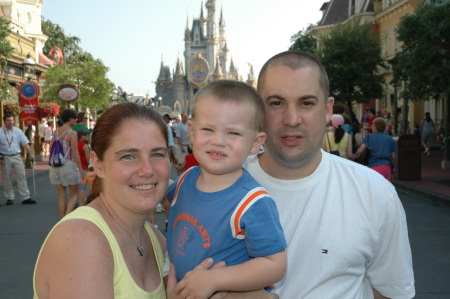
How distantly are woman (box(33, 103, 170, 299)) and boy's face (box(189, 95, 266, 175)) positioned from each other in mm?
191

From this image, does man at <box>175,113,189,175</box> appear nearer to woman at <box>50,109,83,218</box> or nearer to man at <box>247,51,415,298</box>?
woman at <box>50,109,83,218</box>

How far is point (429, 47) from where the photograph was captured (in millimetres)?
16609

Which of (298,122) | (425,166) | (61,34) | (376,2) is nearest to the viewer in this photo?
(298,122)

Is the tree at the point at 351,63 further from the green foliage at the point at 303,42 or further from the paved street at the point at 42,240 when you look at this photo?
the green foliage at the point at 303,42

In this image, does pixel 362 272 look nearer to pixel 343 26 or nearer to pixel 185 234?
pixel 185 234

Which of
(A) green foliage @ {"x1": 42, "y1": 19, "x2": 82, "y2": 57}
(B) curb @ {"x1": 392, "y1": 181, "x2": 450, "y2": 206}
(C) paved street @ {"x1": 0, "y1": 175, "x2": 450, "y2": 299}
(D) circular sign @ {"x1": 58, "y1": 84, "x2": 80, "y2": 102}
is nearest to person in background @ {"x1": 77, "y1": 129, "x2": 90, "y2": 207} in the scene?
(C) paved street @ {"x1": 0, "y1": 175, "x2": 450, "y2": 299}

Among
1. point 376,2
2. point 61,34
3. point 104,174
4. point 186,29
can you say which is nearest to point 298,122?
point 104,174

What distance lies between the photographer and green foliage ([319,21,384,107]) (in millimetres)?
34312

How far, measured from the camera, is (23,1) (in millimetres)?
46281

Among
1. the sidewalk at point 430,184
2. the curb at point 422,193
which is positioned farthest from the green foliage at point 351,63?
the curb at point 422,193

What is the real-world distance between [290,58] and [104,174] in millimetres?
1031

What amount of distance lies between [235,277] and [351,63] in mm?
33311

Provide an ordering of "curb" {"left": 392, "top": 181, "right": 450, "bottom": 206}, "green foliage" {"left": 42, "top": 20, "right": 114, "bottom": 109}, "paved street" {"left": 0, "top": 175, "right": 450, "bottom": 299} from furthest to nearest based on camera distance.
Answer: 1. "green foliage" {"left": 42, "top": 20, "right": 114, "bottom": 109}
2. "curb" {"left": 392, "top": 181, "right": 450, "bottom": 206}
3. "paved street" {"left": 0, "top": 175, "right": 450, "bottom": 299}

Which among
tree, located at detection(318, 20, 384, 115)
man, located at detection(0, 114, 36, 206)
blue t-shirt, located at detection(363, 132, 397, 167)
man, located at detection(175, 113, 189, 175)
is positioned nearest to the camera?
blue t-shirt, located at detection(363, 132, 397, 167)
